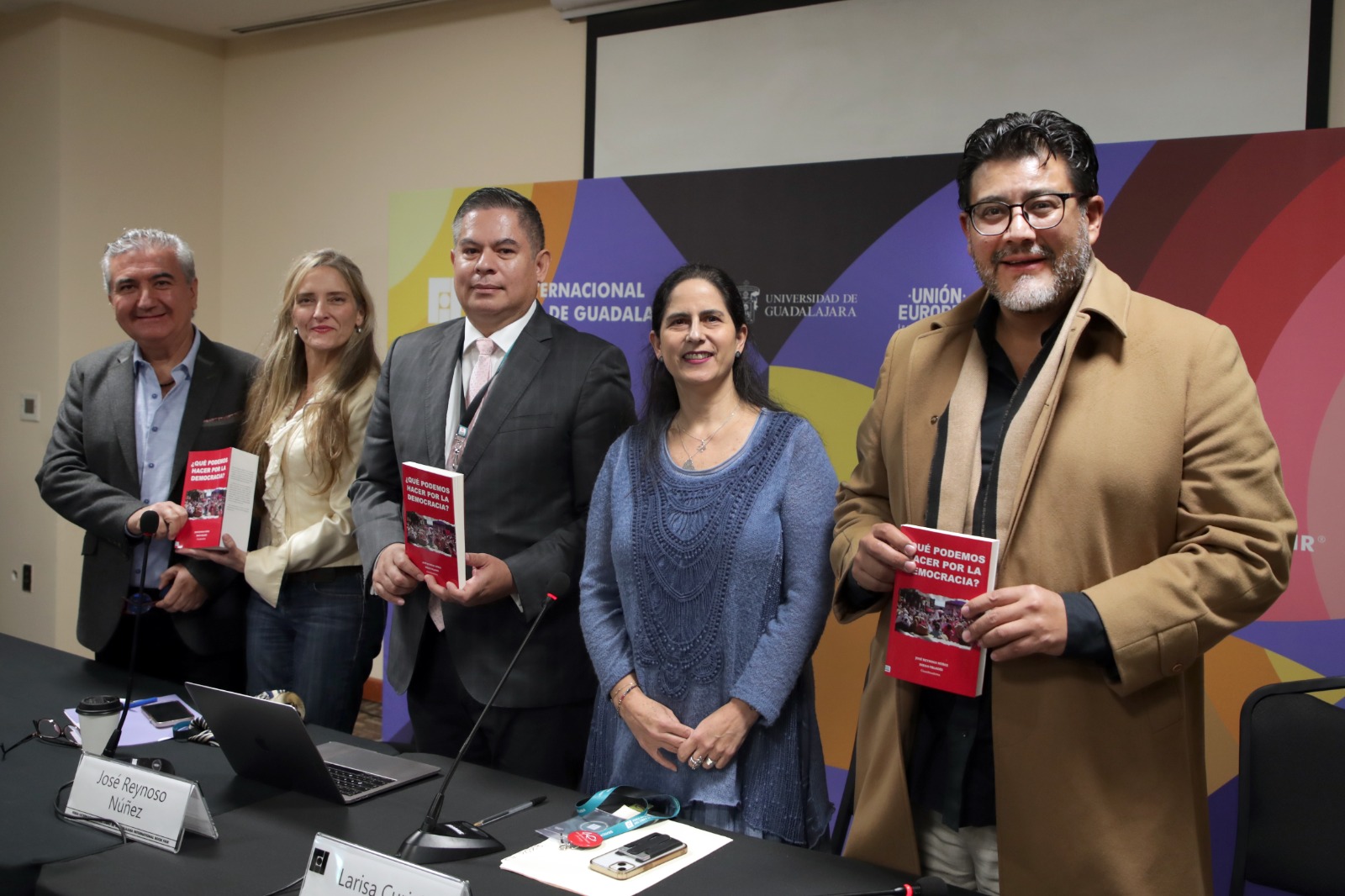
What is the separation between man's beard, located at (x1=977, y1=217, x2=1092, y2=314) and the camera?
1.56m

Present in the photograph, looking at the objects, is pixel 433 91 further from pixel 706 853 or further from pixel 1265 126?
pixel 706 853

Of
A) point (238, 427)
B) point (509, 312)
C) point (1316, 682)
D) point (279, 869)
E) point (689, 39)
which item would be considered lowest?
point (279, 869)

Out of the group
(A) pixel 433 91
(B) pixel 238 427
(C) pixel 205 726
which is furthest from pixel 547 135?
(C) pixel 205 726

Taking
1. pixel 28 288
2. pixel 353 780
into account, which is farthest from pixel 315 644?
pixel 28 288

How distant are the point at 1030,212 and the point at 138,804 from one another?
157 centimetres

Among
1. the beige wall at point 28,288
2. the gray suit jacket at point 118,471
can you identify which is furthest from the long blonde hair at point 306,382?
the beige wall at point 28,288

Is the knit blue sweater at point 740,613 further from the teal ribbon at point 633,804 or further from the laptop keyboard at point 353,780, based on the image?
the laptop keyboard at point 353,780

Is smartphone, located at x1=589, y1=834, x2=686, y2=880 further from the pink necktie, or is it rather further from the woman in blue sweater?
the pink necktie

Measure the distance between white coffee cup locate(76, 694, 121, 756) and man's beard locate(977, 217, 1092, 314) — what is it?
1637 millimetres

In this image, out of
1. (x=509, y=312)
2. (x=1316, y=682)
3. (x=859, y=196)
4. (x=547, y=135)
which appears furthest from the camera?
(x=547, y=135)

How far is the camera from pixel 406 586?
86.0 inches

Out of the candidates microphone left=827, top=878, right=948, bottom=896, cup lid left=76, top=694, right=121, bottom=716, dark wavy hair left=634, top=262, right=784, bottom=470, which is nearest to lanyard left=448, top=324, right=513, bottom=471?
dark wavy hair left=634, top=262, right=784, bottom=470

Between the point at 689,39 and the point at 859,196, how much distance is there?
58.9 inches

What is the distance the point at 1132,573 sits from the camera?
1.45 m
